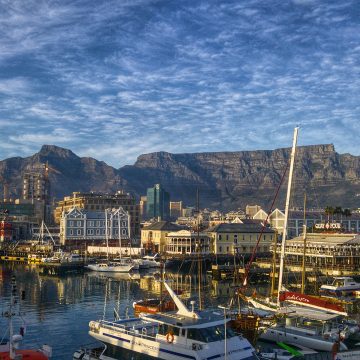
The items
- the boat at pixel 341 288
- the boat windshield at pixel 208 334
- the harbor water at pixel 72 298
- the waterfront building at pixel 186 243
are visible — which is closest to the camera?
the boat windshield at pixel 208 334

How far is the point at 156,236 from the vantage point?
153 meters

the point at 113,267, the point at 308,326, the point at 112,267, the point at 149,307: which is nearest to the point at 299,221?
the point at 113,267

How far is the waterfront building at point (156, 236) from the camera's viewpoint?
149625mm

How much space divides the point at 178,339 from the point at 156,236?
121085 mm

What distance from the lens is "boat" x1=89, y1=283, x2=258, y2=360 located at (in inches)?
1243

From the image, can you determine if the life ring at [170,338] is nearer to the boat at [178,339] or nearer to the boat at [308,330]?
the boat at [178,339]

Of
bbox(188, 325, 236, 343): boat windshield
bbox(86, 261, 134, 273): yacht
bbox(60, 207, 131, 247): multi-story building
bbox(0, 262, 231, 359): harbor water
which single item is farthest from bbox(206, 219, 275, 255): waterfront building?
bbox(188, 325, 236, 343): boat windshield

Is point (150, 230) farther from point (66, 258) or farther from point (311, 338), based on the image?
point (311, 338)

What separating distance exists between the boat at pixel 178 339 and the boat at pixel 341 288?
42.8 m

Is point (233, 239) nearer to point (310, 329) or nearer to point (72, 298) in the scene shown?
point (72, 298)

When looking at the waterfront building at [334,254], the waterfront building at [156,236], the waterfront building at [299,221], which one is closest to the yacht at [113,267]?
the waterfront building at [334,254]

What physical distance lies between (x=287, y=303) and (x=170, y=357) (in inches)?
951

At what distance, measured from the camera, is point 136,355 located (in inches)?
1344

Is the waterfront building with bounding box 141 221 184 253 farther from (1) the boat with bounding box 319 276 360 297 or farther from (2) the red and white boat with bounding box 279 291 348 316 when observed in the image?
(2) the red and white boat with bounding box 279 291 348 316
